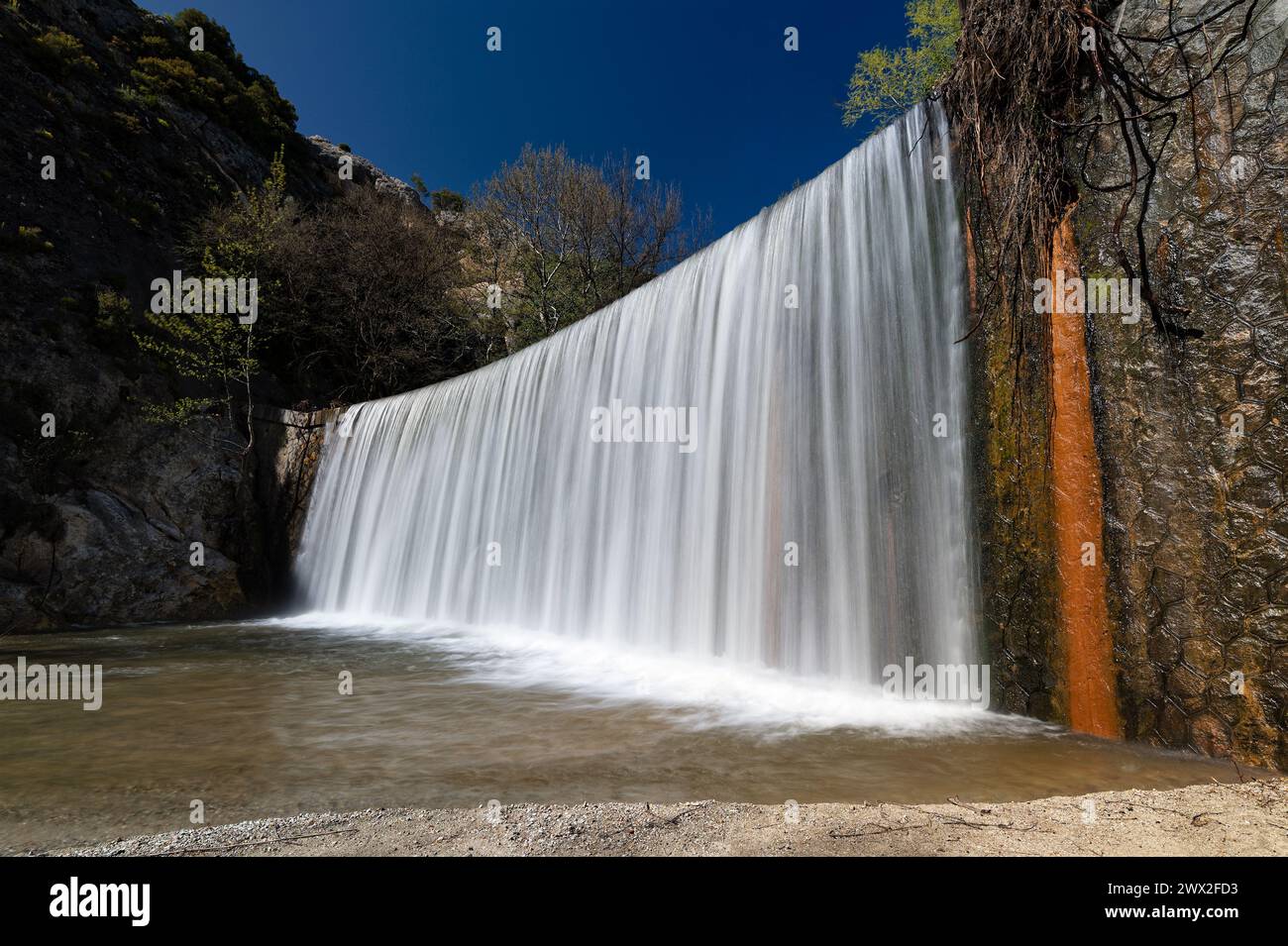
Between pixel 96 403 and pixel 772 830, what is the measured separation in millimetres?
13825

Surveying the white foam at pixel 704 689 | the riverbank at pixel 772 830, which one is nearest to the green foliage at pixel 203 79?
the white foam at pixel 704 689

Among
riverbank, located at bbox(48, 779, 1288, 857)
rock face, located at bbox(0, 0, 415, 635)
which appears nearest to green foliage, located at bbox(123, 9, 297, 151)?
rock face, located at bbox(0, 0, 415, 635)

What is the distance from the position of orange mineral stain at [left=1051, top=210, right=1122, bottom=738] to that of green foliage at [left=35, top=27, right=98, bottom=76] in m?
20.6

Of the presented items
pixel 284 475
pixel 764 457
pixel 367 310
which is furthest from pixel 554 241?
pixel 764 457

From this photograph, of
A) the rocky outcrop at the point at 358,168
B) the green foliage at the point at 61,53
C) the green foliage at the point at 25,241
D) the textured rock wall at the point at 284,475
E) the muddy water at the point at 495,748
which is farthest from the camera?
the rocky outcrop at the point at 358,168

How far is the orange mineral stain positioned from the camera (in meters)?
3.75

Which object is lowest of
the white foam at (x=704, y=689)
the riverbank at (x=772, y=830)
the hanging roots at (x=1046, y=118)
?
the white foam at (x=704, y=689)

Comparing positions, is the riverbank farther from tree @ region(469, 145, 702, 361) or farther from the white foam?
tree @ region(469, 145, 702, 361)

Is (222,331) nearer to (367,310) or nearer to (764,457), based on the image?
(367,310)

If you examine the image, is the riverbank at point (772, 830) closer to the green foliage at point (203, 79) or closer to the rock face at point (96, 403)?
the rock face at point (96, 403)

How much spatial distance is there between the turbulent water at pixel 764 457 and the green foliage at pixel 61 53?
46.5ft

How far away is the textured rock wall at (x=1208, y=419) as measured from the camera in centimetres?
323

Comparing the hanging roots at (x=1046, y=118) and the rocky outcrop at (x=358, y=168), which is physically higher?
the rocky outcrop at (x=358, y=168)

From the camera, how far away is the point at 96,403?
11.6 m
